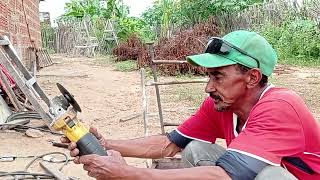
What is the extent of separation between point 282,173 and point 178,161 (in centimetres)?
157

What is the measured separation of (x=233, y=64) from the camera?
2295mm

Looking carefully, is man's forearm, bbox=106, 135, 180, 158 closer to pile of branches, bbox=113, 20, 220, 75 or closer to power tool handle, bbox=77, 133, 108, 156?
power tool handle, bbox=77, 133, 108, 156

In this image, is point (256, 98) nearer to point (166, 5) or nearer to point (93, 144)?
point (93, 144)

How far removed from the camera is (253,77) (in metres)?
2.32

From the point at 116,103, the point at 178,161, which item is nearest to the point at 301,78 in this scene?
the point at 116,103

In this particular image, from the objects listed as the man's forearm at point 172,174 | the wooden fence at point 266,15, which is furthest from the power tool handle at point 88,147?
the wooden fence at point 266,15

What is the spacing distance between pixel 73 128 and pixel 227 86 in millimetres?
742

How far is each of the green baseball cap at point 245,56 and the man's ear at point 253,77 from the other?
2 cm

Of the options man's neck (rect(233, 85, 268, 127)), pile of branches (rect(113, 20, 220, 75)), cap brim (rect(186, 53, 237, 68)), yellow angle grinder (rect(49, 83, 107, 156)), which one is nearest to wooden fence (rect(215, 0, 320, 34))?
pile of branches (rect(113, 20, 220, 75))

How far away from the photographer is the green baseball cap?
7.47ft

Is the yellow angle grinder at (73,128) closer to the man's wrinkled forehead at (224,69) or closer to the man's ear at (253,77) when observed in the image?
the man's wrinkled forehead at (224,69)

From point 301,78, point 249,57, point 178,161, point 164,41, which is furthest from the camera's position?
point 164,41

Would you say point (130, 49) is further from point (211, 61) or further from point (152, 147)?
point (211, 61)

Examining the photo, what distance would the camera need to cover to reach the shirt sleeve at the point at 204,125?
2.77 metres
